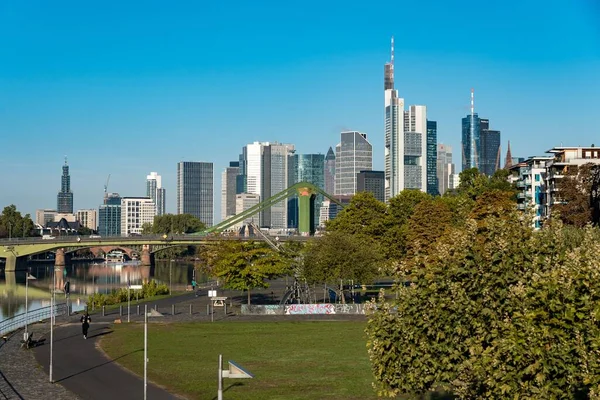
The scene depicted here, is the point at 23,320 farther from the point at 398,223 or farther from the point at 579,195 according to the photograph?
the point at 579,195

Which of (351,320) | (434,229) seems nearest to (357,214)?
(434,229)

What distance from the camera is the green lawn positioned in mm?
47625

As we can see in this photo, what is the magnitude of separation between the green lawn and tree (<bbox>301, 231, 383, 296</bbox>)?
17.9 metres

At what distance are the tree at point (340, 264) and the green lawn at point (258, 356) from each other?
17.9 m

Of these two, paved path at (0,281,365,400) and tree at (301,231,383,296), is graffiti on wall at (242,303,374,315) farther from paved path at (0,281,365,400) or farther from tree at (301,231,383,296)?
tree at (301,231,383,296)

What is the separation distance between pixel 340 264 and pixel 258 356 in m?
40.4

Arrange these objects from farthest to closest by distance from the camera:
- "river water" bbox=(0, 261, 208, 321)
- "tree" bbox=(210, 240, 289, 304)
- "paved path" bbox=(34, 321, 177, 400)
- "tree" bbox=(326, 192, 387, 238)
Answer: "tree" bbox=(326, 192, 387, 238)
"river water" bbox=(0, 261, 208, 321)
"tree" bbox=(210, 240, 289, 304)
"paved path" bbox=(34, 321, 177, 400)

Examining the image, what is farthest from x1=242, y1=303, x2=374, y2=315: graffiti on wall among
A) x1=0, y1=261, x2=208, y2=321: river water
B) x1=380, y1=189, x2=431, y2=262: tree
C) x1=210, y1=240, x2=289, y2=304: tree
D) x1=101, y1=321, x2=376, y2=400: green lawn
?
x1=380, y1=189, x2=431, y2=262: tree

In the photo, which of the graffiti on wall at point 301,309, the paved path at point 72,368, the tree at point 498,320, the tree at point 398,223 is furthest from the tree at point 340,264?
the tree at point 498,320

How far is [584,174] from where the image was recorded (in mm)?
125250

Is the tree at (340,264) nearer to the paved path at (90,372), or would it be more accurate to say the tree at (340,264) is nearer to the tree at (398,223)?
the tree at (398,223)

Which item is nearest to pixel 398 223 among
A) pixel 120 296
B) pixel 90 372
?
pixel 120 296

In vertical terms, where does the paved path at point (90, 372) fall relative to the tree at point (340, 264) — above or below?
below

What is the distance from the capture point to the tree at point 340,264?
97.9 metres
